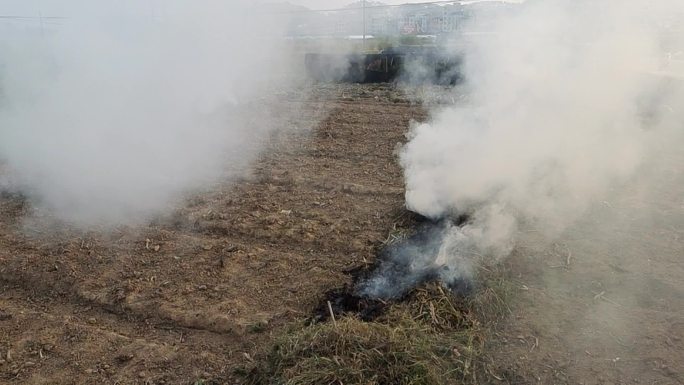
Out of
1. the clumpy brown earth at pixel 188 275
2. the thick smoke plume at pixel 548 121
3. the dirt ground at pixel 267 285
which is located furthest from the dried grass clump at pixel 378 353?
the thick smoke plume at pixel 548 121

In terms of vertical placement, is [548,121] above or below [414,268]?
above

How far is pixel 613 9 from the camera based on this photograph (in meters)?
6.12

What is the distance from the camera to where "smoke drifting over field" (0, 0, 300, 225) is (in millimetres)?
7414

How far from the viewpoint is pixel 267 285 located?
478cm

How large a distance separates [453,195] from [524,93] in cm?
169

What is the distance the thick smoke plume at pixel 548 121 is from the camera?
18.7 feet

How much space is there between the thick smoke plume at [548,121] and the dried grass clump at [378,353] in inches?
62.7

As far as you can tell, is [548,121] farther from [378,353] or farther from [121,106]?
[121,106]

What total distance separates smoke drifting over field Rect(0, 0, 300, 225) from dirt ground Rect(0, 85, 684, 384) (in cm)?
94

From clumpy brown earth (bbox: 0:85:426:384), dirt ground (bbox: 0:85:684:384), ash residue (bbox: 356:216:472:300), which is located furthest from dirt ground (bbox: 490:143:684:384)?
clumpy brown earth (bbox: 0:85:426:384)

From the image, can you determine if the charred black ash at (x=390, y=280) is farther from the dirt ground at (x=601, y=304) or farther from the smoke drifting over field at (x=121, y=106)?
the smoke drifting over field at (x=121, y=106)

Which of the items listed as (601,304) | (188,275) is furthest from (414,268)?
(188,275)

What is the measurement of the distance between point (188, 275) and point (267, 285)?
78cm

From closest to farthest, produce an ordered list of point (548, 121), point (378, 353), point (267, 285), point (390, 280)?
1. point (378, 353)
2. point (390, 280)
3. point (267, 285)
4. point (548, 121)
